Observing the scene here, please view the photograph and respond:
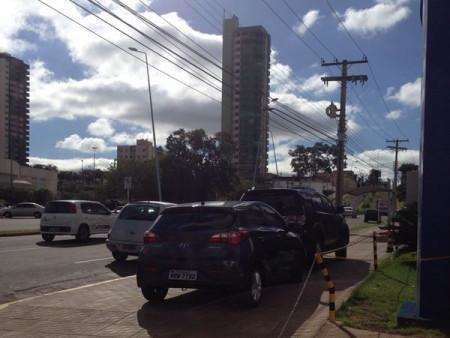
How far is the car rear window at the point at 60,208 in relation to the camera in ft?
72.3

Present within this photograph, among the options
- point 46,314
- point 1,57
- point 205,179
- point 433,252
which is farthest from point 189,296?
point 1,57

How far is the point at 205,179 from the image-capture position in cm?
6862

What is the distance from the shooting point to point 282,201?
552 inches

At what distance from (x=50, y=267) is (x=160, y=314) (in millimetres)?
6288

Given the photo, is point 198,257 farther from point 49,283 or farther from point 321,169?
point 321,169

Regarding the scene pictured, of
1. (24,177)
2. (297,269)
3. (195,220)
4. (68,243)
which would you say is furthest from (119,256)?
(24,177)

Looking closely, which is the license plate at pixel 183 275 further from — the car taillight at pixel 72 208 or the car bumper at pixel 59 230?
the car taillight at pixel 72 208

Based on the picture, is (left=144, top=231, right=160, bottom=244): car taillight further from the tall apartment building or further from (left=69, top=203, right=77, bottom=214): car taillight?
the tall apartment building

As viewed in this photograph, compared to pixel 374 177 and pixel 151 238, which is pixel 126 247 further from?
pixel 374 177

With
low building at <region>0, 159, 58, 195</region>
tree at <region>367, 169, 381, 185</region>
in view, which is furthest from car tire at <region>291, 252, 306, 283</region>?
tree at <region>367, 169, 381, 185</region>

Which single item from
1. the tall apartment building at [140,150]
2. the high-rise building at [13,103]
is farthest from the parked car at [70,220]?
the tall apartment building at [140,150]

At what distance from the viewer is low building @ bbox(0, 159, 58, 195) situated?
90625 mm

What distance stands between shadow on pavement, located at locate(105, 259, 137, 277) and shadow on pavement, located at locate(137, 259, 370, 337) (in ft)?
11.7

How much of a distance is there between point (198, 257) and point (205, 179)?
60.1 m
